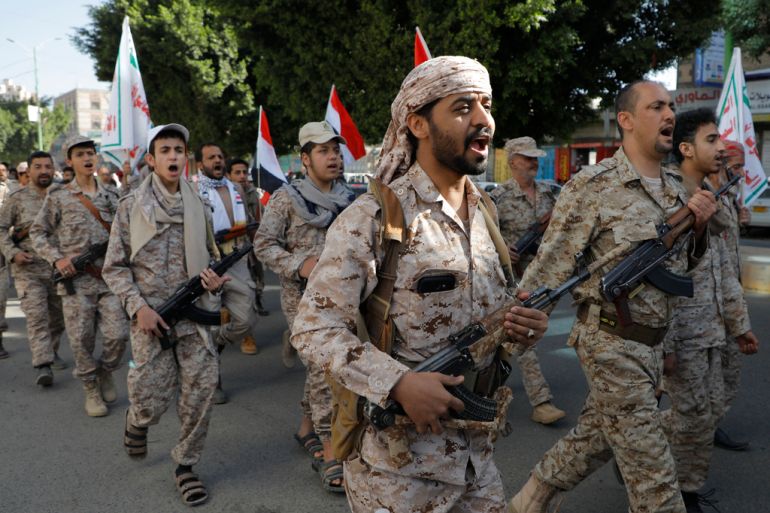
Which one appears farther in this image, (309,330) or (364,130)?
(364,130)

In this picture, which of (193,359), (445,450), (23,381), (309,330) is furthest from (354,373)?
(23,381)

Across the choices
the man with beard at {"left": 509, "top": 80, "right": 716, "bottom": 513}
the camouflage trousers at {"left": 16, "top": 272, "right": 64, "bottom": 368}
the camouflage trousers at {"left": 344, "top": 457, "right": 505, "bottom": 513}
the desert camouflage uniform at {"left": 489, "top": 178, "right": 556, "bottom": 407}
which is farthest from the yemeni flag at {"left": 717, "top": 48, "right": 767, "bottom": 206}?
the camouflage trousers at {"left": 16, "top": 272, "right": 64, "bottom": 368}

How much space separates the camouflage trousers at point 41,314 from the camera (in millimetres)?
6148

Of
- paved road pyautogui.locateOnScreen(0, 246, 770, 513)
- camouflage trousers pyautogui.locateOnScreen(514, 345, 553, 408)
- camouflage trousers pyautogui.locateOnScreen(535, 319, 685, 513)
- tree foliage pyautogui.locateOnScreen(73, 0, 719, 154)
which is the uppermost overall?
tree foliage pyautogui.locateOnScreen(73, 0, 719, 154)

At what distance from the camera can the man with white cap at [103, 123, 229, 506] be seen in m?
3.92

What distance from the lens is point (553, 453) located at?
3.30 m

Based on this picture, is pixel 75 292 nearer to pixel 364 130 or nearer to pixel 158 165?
pixel 158 165

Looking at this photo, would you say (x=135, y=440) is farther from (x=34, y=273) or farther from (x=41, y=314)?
(x=34, y=273)

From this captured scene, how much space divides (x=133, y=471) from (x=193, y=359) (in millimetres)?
862

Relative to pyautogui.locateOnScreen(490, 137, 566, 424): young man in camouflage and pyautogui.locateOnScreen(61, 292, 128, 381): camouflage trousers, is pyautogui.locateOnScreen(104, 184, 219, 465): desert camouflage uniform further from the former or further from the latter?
pyautogui.locateOnScreen(490, 137, 566, 424): young man in camouflage

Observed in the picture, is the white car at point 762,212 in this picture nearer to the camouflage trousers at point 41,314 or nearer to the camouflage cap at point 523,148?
the camouflage cap at point 523,148

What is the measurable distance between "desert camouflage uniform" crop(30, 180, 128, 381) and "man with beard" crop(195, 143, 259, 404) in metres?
0.81

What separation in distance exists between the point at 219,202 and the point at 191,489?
3091 mm

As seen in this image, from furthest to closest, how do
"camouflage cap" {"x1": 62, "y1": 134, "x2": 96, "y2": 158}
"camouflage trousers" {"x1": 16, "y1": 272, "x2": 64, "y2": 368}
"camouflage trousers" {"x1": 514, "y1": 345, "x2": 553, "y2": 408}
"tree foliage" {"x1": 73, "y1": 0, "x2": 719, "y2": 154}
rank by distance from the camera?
"tree foliage" {"x1": 73, "y1": 0, "x2": 719, "y2": 154} → "camouflage trousers" {"x1": 16, "y1": 272, "x2": 64, "y2": 368} → "camouflage cap" {"x1": 62, "y1": 134, "x2": 96, "y2": 158} → "camouflage trousers" {"x1": 514, "y1": 345, "x2": 553, "y2": 408}
